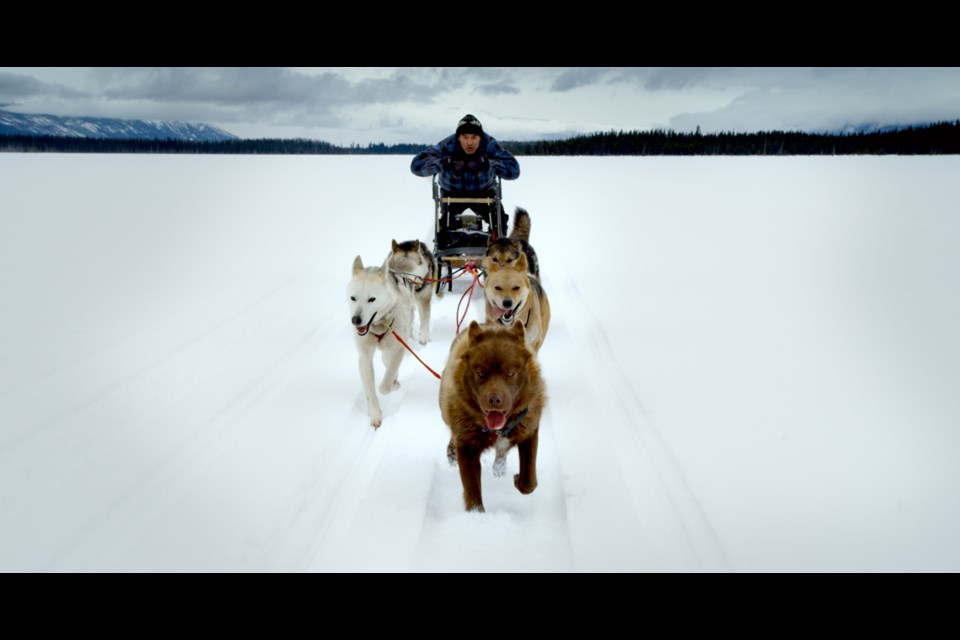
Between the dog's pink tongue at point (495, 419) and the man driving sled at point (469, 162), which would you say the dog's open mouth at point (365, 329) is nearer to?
the dog's pink tongue at point (495, 419)

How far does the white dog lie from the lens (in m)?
3.65

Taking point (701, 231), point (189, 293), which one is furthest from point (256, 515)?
point (701, 231)

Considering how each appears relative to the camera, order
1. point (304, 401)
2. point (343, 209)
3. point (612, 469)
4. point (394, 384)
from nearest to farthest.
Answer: point (612, 469) → point (304, 401) → point (394, 384) → point (343, 209)

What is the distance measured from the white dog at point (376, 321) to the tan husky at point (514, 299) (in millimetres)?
652

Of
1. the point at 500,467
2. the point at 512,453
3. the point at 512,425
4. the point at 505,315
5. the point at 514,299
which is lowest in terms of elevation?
the point at 512,453

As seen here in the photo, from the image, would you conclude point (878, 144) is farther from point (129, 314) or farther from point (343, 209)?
point (129, 314)

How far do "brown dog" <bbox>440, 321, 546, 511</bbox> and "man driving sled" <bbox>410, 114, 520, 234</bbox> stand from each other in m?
4.38

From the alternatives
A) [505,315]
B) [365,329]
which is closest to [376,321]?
[365,329]

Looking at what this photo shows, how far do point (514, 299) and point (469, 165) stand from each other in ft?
10.6

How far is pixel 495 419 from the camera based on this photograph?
7.98 ft

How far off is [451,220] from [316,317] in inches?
88.0

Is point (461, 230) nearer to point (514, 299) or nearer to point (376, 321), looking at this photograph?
point (514, 299)

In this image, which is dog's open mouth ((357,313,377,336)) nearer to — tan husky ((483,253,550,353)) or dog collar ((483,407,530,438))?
tan husky ((483,253,550,353))

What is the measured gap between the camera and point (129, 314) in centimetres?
579
